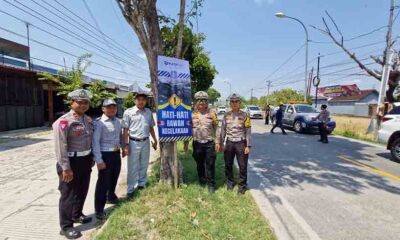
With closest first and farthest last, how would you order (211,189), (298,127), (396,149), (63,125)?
(63,125), (211,189), (396,149), (298,127)

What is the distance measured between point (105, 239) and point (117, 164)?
48.2 inches

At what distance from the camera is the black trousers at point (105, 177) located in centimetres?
391

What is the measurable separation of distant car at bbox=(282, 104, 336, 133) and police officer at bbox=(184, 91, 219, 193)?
1016 cm

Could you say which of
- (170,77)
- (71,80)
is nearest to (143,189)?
(170,77)

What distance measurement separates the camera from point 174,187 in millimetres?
4688

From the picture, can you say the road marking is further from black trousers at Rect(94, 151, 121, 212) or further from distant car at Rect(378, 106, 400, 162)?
black trousers at Rect(94, 151, 121, 212)

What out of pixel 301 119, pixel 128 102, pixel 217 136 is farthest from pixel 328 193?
pixel 128 102

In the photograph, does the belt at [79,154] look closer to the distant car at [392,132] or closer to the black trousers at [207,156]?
the black trousers at [207,156]

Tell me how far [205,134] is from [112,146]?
160 cm

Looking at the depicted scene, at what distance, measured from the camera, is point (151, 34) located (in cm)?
462

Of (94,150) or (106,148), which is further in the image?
(106,148)

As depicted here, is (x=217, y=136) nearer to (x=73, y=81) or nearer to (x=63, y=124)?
(x=63, y=124)

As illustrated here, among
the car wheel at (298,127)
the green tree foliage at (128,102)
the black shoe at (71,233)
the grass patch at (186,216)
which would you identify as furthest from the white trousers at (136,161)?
the green tree foliage at (128,102)

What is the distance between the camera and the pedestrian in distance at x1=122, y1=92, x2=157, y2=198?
4457 mm
